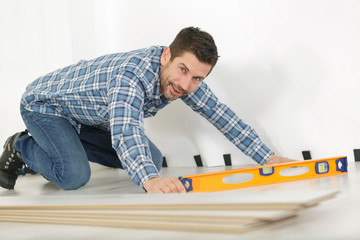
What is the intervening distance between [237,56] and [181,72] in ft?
3.82

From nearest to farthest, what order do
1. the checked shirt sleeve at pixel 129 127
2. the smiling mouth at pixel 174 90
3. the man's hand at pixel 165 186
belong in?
the man's hand at pixel 165 186
the checked shirt sleeve at pixel 129 127
the smiling mouth at pixel 174 90

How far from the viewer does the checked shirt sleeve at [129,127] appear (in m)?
1.71

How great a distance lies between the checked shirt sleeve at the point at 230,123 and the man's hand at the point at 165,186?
82 cm

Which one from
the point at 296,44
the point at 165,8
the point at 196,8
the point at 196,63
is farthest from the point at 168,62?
the point at 165,8

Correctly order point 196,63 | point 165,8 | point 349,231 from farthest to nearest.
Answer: point 165,8, point 196,63, point 349,231

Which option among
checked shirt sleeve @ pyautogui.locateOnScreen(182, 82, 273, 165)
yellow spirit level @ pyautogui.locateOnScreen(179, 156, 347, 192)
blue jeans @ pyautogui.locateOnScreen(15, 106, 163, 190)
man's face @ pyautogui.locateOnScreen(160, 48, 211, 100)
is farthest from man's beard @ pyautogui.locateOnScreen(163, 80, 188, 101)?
blue jeans @ pyautogui.locateOnScreen(15, 106, 163, 190)

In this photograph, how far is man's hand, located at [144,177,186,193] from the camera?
5.27 feet

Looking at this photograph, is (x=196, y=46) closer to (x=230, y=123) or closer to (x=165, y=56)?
(x=165, y=56)

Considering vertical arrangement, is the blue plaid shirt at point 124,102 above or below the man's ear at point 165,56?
below

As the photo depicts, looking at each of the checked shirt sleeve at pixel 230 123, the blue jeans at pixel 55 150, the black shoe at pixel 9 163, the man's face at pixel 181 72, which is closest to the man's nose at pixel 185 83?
the man's face at pixel 181 72

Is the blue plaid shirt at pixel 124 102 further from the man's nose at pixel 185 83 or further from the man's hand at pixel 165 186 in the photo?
the man's nose at pixel 185 83

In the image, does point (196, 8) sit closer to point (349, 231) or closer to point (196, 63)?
point (196, 63)

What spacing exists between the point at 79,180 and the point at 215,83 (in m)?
1.29

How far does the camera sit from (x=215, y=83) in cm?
319
